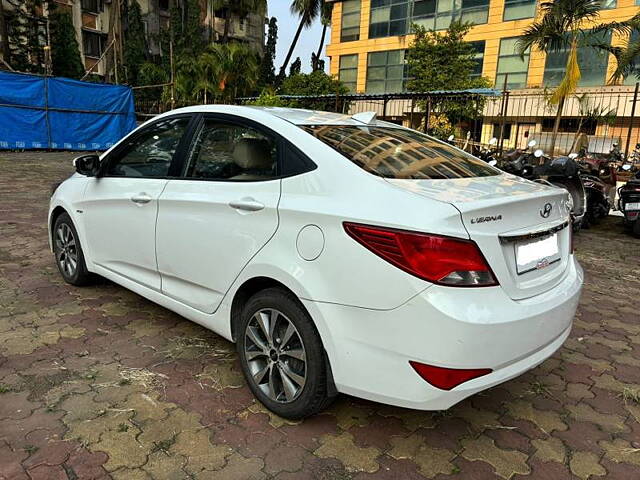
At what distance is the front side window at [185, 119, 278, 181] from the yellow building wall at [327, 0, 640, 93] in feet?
60.9

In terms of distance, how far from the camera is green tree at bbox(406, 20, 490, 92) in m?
22.1

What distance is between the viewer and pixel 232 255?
2.59 metres

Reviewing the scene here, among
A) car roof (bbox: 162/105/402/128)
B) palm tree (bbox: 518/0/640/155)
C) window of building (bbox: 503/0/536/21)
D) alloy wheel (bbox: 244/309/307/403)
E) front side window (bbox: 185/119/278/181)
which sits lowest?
alloy wheel (bbox: 244/309/307/403)

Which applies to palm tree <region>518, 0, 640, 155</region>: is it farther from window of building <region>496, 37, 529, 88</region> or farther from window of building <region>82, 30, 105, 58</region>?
window of building <region>82, 30, 105, 58</region>

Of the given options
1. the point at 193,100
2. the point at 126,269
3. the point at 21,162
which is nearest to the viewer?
the point at 126,269

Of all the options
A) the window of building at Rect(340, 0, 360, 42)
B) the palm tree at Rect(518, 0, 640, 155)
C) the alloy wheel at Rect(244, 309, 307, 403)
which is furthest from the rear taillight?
the window of building at Rect(340, 0, 360, 42)

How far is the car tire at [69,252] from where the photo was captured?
159 inches

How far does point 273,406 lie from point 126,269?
1622 mm

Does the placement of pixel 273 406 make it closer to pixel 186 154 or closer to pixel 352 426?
pixel 352 426

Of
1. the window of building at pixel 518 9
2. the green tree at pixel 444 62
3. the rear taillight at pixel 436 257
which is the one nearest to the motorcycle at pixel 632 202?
the rear taillight at pixel 436 257

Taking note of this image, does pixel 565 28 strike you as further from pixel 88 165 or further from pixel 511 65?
pixel 511 65

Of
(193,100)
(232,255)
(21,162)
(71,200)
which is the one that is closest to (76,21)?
(193,100)

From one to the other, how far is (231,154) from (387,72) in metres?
28.0

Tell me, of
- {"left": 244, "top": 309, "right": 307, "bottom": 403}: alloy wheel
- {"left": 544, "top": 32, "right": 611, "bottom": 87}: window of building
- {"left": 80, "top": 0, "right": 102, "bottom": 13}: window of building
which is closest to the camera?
{"left": 244, "top": 309, "right": 307, "bottom": 403}: alloy wheel
